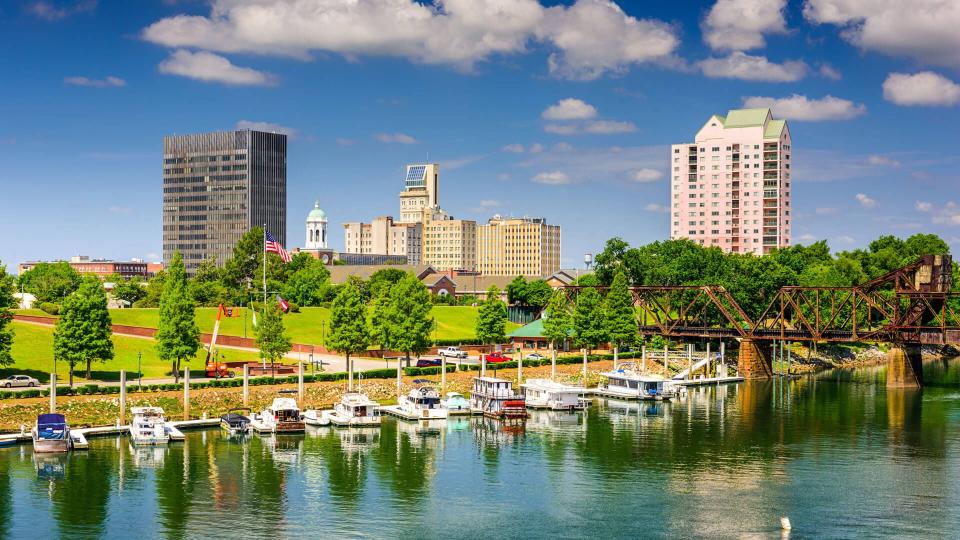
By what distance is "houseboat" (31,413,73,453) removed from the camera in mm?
85500

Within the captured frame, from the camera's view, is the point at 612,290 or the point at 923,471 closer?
the point at 923,471

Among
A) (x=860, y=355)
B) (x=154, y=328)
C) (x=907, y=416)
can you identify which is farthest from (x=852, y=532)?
(x=860, y=355)

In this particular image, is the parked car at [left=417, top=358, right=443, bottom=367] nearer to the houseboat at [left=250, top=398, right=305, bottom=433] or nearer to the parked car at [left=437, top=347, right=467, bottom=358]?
the parked car at [left=437, top=347, right=467, bottom=358]

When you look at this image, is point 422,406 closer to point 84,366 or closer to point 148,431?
point 148,431

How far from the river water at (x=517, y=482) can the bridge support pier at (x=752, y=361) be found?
40614mm

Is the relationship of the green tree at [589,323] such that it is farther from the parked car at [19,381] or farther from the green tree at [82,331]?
the parked car at [19,381]

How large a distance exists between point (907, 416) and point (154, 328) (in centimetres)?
9802

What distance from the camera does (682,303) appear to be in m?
176

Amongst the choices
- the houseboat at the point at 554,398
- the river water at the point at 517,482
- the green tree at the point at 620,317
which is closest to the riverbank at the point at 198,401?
the river water at the point at 517,482

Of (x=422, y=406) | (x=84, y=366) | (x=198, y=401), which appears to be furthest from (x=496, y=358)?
(x=84, y=366)

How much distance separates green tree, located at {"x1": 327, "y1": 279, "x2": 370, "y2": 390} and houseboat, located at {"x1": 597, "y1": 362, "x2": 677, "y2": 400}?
31.0 metres

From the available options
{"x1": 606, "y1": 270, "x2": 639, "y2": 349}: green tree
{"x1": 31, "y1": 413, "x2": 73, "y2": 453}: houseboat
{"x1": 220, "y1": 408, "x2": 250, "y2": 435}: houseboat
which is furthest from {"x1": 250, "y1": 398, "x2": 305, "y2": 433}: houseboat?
{"x1": 606, "y1": 270, "x2": 639, "y2": 349}: green tree

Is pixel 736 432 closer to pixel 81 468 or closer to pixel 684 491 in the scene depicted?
pixel 684 491

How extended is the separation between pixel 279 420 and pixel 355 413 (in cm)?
787
